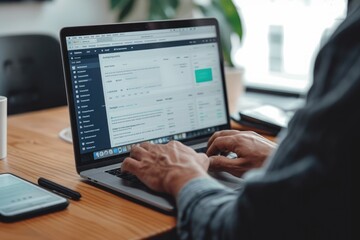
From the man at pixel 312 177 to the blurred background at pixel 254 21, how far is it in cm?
165

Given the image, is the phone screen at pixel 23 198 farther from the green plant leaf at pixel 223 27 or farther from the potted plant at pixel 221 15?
the green plant leaf at pixel 223 27

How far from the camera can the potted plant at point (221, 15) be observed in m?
1.95

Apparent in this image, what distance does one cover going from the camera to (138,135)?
4.29 feet

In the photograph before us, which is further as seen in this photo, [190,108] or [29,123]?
[29,123]

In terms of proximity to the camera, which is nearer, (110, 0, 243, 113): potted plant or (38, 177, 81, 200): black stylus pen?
(38, 177, 81, 200): black stylus pen

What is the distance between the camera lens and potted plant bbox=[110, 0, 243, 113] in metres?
1.95

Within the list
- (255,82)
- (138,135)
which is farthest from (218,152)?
(255,82)

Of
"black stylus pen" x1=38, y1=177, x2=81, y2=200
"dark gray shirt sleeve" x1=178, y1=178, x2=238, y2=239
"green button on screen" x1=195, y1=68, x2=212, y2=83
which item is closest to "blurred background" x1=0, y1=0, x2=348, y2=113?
"green button on screen" x1=195, y1=68, x2=212, y2=83

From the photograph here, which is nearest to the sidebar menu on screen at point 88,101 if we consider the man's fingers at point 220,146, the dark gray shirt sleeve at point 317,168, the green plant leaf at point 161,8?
the man's fingers at point 220,146

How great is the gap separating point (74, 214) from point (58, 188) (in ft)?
0.37

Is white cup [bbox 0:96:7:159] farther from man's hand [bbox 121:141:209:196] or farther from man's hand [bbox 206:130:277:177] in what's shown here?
man's hand [bbox 206:130:277:177]

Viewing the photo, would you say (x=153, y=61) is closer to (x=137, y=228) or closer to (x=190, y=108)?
(x=190, y=108)

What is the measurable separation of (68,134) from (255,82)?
1.51 meters

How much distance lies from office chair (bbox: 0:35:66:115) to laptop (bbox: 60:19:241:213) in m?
0.94
